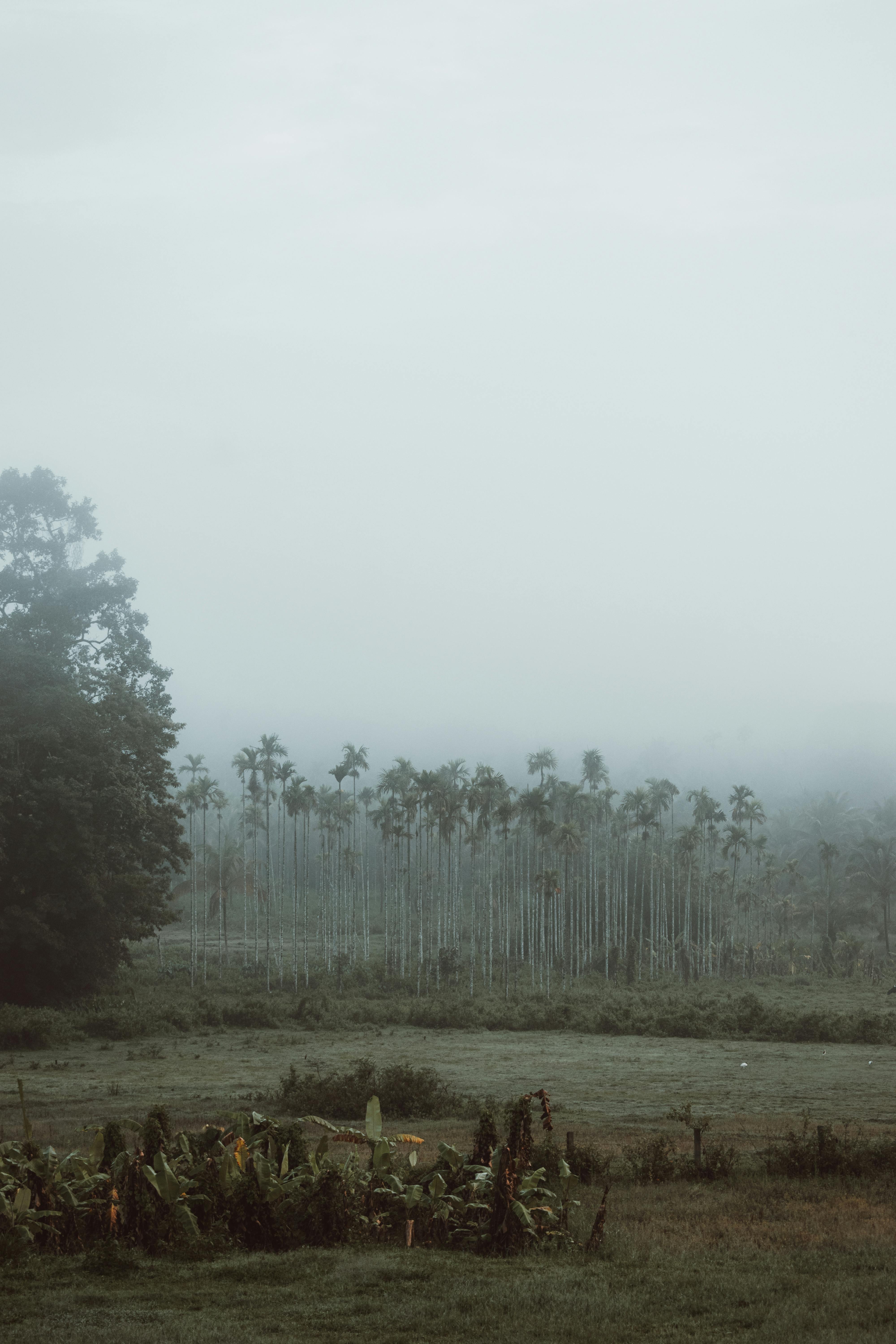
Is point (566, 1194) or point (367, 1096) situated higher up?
point (566, 1194)

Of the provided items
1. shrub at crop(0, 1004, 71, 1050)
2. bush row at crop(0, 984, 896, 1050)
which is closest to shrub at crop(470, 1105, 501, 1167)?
shrub at crop(0, 1004, 71, 1050)

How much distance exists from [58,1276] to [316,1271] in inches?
96.6

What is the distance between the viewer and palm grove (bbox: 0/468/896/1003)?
39.9 meters

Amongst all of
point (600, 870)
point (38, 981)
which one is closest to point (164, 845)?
point (38, 981)

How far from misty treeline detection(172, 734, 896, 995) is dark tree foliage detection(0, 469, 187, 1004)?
1390 centimetres

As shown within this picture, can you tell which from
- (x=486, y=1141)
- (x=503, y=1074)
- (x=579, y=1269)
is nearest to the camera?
(x=579, y=1269)

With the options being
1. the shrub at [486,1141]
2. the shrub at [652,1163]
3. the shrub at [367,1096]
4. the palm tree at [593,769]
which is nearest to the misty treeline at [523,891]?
the palm tree at [593,769]

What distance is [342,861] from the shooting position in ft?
301

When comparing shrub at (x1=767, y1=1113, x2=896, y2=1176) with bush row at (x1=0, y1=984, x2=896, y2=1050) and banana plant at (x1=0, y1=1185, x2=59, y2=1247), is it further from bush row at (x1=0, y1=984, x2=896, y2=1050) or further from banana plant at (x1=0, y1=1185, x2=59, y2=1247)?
bush row at (x1=0, y1=984, x2=896, y2=1050)

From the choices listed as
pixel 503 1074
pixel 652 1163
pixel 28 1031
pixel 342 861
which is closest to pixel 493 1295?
pixel 652 1163

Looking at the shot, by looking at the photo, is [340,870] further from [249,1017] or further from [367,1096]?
[367,1096]

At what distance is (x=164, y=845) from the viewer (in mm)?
43594

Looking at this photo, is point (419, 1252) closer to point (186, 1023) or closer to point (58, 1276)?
point (58, 1276)

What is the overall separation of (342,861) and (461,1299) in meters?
82.9
